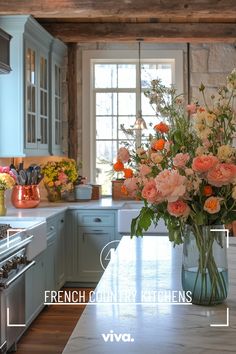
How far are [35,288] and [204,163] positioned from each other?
264cm

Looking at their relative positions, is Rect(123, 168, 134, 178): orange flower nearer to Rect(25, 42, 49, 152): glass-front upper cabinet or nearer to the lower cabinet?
the lower cabinet

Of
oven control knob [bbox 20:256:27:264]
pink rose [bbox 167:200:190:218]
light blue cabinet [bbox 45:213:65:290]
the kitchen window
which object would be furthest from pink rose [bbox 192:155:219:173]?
the kitchen window

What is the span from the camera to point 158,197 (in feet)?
4.91

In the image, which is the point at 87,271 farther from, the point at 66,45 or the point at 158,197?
the point at 158,197

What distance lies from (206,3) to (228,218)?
10.3ft

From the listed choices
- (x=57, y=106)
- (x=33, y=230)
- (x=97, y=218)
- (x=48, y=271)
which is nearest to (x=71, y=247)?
(x=97, y=218)

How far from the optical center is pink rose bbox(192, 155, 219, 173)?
1.43m

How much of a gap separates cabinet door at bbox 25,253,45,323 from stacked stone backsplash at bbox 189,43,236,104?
285 centimetres

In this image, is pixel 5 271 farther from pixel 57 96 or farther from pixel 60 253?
pixel 57 96

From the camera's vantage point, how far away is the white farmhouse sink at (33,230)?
3513 millimetres

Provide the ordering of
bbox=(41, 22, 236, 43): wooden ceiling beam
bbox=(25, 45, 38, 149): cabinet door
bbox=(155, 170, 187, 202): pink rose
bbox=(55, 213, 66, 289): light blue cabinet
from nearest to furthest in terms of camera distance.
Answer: bbox=(155, 170, 187, 202): pink rose
bbox=(25, 45, 38, 149): cabinet door
bbox=(55, 213, 66, 289): light blue cabinet
bbox=(41, 22, 236, 43): wooden ceiling beam

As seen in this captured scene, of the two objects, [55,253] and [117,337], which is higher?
[117,337]

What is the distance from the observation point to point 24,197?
4527 mm

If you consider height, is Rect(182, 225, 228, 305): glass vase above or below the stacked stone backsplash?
below
